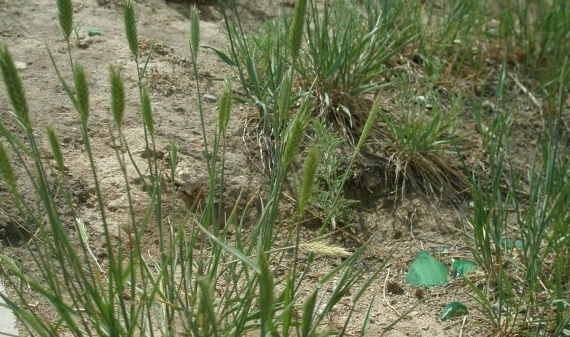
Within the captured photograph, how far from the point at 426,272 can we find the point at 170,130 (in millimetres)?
934

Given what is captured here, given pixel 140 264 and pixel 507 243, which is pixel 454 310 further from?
pixel 140 264

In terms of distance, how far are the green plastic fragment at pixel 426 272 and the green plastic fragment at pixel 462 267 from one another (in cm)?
3

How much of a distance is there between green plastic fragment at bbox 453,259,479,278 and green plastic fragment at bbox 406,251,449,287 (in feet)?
0.09

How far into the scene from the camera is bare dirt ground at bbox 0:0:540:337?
250cm

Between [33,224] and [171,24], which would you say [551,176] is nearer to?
[33,224]

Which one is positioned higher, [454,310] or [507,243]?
[507,243]

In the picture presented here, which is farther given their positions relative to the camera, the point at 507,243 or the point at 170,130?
the point at 170,130

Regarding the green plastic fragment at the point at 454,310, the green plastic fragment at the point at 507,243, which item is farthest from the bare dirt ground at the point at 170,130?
the green plastic fragment at the point at 507,243

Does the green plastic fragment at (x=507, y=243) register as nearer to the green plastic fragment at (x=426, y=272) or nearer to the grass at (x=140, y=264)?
the green plastic fragment at (x=426, y=272)

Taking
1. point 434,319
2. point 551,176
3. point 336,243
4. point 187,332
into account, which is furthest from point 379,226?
point 187,332

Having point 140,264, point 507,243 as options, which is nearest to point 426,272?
point 507,243

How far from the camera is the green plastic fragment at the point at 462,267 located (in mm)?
2596

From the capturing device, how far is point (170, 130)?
2.87 metres

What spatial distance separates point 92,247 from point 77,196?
21 centimetres
